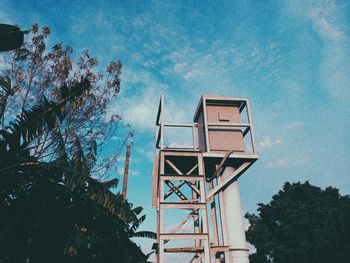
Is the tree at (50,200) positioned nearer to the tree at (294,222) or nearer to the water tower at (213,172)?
the water tower at (213,172)

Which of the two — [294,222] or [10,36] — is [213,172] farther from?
[294,222]

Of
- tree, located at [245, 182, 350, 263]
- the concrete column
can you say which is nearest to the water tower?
the concrete column

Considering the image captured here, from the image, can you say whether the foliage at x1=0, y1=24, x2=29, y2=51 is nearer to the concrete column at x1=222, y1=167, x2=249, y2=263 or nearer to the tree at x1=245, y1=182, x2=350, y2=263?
the concrete column at x1=222, y1=167, x2=249, y2=263

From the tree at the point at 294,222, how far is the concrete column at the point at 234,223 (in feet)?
44.5

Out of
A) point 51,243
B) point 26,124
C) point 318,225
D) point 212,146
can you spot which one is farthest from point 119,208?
point 318,225

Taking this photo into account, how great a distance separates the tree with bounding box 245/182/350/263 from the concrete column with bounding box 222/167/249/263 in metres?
13.6

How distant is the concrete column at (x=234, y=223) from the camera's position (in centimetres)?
912

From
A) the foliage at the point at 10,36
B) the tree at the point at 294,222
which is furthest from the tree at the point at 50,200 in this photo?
the tree at the point at 294,222

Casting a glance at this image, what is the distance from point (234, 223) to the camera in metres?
9.55

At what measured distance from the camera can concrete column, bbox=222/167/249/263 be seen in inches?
359

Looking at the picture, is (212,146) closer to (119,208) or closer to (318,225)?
(119,208)

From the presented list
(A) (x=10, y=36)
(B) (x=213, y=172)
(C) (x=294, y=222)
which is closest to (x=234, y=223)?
(B) (x=213, y=172)

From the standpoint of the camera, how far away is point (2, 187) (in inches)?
306

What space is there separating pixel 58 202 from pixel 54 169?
1.62 meters
